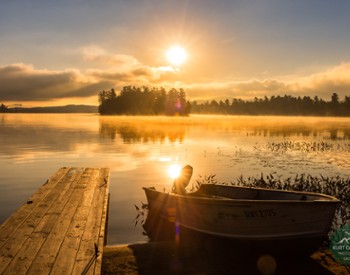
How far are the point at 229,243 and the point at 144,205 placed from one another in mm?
6085

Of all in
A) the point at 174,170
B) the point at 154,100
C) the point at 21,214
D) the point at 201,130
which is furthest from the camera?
the point at 154,100

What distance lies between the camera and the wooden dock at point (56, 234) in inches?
312

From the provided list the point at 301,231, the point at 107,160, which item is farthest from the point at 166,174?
the point at 301,231

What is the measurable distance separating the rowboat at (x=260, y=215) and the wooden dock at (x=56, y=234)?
2.87 metres

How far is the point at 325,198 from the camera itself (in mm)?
10617

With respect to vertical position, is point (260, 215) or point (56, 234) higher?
point (260, 215)

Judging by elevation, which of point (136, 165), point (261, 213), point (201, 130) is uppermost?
point (261, 213)

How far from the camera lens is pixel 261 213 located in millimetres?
10391

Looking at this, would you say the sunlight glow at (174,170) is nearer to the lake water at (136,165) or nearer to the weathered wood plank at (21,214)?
the lake water at (136,165)

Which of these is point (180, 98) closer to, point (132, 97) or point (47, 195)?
point (132, 97)

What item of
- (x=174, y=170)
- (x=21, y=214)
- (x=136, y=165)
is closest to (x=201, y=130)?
(x=136, y=165)

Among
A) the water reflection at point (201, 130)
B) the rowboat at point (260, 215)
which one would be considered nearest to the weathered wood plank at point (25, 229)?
A: the rowboat at point (260, 215)

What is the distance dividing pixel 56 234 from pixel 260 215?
5408 mm

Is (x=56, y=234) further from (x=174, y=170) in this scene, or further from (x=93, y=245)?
(x=174, y=170)
